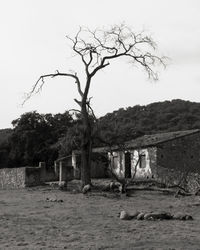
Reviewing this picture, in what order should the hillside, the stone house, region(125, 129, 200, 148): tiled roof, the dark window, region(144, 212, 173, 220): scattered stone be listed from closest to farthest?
region(144, 212, 173, 220): scattered stone, the stone house, region(125, 129, 200, 148): tiled roof, the dark window, the hillside

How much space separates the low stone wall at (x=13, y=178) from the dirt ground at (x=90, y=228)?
42.9 feet

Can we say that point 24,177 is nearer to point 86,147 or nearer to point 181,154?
point 86,147

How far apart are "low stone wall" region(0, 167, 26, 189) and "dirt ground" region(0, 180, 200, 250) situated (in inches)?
515

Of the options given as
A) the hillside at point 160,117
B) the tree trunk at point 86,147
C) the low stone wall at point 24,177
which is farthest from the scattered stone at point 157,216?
the hillside at point 160,117

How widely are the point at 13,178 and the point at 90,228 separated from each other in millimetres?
22150

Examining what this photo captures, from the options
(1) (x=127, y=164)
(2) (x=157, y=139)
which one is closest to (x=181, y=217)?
(2) (x=157, y=139)

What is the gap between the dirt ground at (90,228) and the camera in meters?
9.98

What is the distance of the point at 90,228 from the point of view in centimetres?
1225

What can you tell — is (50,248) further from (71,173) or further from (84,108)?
(71,173)

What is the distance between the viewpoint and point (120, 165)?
41.6 meters

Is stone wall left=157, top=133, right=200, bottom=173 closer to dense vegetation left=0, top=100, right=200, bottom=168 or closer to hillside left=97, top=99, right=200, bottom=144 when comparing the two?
dense vegetation left=0, top=100, right=200, bottom=168

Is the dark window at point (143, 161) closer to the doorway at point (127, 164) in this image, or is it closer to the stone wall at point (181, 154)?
the stone wall at point (181, 154)

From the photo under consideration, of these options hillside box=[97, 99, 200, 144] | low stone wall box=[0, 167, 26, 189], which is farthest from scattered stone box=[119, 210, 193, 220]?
hillside box=[97, 99, 200, 144]

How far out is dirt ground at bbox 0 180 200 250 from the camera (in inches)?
393
